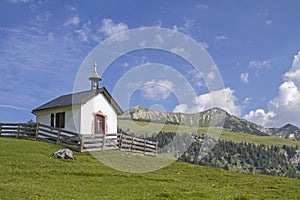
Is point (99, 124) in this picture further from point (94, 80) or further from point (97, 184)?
point (97, 184)

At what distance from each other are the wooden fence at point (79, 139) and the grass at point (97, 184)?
5.06 metres

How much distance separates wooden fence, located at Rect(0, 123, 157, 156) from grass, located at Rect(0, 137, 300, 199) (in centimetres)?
506

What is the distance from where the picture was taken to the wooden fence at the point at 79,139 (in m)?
32.6

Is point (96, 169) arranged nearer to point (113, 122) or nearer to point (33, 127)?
point (33, 127)

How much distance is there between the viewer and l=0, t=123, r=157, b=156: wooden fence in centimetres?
3262

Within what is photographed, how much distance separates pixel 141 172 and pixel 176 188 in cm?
625

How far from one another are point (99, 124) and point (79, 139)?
28.5 ft

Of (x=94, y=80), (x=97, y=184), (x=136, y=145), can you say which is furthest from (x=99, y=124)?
(x=97, y=184)

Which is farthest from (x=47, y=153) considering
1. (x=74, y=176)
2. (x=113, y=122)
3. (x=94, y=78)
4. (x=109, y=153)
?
(x=94, y=78)

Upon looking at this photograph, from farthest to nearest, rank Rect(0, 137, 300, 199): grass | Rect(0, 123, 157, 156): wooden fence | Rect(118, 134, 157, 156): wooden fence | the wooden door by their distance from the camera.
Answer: the wooden door
Rect(118, 134, 157, 156): wooden fence
Rect(0, 123, 157, 156): wooden fence
Rect(0, 137, 300, 199): grass

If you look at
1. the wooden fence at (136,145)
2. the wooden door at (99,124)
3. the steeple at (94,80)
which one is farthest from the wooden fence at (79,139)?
the steeple at (94,80)

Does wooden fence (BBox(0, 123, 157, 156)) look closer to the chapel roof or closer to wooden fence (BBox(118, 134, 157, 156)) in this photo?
wooden fence (BBox(118, 134, 157, 156))

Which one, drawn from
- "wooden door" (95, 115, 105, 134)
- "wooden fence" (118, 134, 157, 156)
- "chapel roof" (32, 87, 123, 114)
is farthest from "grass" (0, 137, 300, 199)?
"wooden door" (95, 115, 105, 134)

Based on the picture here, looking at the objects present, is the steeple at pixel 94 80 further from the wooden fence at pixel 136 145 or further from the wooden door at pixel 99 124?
the wooden fence at pixel 136 145
